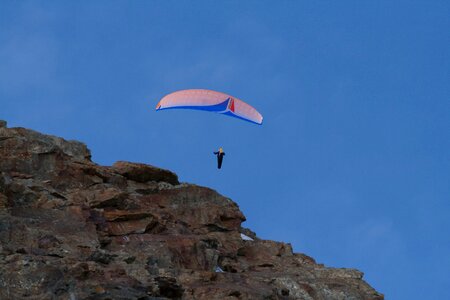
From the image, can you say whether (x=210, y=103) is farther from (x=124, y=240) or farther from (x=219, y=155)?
(x=124, y=240)

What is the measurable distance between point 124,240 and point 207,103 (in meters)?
19.4

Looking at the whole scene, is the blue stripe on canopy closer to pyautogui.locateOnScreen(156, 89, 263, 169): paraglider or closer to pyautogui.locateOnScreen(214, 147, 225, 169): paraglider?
pyautogui.locateOnScreen(156, 89, 263, 169): paraglider

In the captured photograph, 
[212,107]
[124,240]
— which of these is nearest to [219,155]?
[212,107]

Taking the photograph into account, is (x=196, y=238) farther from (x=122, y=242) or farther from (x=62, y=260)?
(x=62, y=260)

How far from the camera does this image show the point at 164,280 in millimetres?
29250

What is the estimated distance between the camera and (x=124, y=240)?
113 feet

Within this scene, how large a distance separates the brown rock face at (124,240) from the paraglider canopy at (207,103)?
37.0ft

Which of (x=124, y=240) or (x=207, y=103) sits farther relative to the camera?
(x=207, y=103)

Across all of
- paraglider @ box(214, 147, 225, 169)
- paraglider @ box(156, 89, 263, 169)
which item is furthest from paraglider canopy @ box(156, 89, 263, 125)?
paraglider @ box(214, 147, 225, 169)

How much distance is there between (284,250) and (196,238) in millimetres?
5478

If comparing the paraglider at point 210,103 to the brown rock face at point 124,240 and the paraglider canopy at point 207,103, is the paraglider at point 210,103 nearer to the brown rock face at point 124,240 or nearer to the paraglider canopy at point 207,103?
the paraglider canopy at point 207,103

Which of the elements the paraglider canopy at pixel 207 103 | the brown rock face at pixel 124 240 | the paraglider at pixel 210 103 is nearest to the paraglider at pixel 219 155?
the paraglider at pixel 210 103

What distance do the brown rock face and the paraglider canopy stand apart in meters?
11.3

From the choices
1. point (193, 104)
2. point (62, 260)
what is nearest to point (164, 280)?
point (62, 260)
